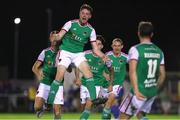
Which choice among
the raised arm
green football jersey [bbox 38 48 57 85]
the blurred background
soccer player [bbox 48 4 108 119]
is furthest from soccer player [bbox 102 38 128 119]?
the blurred background

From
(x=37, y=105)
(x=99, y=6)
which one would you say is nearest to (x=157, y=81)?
(x=37, y=105)

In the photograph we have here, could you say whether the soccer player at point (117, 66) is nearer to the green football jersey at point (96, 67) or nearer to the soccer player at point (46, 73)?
the green football jersey at point (96, 67)

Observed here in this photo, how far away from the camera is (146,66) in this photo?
10.8 metres

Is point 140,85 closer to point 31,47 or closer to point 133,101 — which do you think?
point 133,101

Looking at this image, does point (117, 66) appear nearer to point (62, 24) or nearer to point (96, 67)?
point (96, 67)

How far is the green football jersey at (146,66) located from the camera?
1080 centimetres

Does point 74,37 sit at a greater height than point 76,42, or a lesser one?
greater

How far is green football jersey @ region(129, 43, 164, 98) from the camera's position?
10.8m

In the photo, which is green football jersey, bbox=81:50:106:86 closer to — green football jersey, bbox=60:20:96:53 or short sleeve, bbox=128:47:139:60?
green football jersey, bbox=60:20:96:53

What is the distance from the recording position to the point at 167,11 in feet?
156

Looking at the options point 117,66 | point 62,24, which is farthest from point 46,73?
point 62,24

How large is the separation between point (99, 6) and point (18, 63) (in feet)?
37.4

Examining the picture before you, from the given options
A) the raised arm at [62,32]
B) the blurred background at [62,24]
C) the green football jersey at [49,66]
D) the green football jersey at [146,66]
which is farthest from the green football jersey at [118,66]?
the blurred background at [62,24]

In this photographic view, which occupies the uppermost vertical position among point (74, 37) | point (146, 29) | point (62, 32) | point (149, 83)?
point (62, 32)
